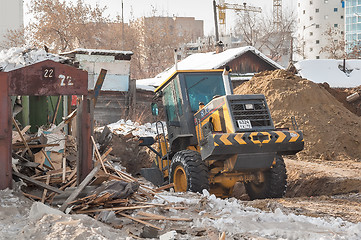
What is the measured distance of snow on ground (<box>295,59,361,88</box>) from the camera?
88.2 ft

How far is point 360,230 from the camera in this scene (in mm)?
5355

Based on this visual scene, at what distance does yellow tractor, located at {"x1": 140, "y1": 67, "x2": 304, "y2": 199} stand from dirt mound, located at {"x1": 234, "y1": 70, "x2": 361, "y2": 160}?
5746 mm

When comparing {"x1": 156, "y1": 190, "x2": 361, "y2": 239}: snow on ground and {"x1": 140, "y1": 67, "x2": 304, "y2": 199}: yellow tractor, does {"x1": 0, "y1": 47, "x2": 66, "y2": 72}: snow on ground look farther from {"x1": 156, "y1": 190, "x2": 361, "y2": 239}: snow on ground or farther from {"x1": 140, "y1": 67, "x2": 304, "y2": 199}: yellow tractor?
{"x1": 156, "y1": 190, "x2": 361, "y2": 239}: snow on ground

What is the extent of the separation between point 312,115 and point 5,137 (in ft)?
36.8

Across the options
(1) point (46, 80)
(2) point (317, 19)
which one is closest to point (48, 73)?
(1) point (46, 80)

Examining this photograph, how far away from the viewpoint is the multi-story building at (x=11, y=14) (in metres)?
52.2

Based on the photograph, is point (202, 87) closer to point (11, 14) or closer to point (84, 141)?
point (84, 141)

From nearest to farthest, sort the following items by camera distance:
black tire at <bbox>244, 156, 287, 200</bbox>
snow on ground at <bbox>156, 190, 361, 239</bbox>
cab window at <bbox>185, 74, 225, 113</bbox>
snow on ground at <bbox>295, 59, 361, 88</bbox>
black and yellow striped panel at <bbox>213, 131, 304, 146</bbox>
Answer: snow on ground at <bbox>156, 190, 361, 239</bbox> → black and yellow striped panel at <bbox>213, 131, 304, 146</bbox> → black tire at <bbox>244, 156, 287, 200</bbox> → cab window at <bbox>185, 74, 225, 113</bbox> → snow on ground at <bbox>295, 59, 361, 88</bbox>

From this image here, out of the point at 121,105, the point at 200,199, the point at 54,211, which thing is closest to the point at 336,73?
the point at 121,105

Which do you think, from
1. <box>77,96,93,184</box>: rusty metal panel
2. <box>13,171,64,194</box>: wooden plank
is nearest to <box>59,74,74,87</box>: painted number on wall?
<box>77,96,93,184</box>: rusty metal panel

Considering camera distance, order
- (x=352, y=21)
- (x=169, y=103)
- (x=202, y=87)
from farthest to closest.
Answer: (x=352, y=21), (x=169, y=103), (x=202, y=87)

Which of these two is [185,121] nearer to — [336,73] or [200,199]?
[200,199]

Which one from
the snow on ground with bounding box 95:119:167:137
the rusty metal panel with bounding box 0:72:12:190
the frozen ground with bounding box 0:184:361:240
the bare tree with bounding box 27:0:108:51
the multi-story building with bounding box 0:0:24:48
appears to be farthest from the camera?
the multi-story building with bounding box 0:0:24:48

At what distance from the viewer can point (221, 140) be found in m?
7.83
